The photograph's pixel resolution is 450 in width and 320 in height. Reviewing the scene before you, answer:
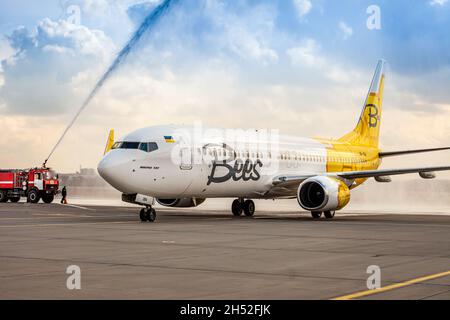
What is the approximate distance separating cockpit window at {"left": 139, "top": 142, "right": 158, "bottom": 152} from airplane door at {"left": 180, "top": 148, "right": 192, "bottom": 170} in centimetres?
134

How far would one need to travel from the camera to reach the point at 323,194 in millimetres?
29141

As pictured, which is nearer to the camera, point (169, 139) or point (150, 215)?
point (150, 215)

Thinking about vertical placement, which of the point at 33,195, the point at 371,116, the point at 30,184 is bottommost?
the point at 33,195

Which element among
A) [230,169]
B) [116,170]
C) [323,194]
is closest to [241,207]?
[230,169]

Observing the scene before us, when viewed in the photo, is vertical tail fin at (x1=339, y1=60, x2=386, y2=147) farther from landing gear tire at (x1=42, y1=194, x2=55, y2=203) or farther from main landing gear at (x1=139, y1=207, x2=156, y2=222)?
landing gear tire at (x1=42, y1=194, x2=55, y2=203)

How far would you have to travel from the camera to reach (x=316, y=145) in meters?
36.8

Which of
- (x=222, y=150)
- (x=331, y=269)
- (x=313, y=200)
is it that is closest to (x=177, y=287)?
(x=331, y=269)

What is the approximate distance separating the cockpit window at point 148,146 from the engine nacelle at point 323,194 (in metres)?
7.19

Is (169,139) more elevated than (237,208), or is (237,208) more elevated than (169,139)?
(169,139)

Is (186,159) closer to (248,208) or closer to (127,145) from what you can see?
(127,145)

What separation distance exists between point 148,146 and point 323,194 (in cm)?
812

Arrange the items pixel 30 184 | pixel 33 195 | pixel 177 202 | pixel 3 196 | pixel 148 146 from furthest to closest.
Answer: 1. pixel 3 196
2. pixel 30 184
3. pixel 33 195
4. pixel 177 202
5. pixel 148 146

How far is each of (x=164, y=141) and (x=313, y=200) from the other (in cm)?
816

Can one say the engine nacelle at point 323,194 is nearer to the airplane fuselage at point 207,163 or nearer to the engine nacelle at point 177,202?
the airplane fuselage at point 207,163
